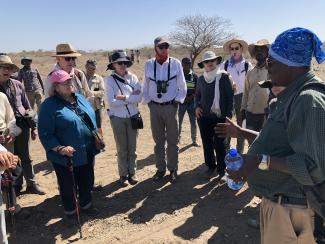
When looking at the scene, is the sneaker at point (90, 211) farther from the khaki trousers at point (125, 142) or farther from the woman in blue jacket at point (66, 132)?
the khaki trousers at point (125, 142)

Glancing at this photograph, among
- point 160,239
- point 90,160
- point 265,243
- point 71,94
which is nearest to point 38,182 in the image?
point 90,160

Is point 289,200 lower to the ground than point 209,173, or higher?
higher

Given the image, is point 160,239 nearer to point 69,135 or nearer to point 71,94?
point 69,135

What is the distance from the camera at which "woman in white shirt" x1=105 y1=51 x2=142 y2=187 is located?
5.68 m

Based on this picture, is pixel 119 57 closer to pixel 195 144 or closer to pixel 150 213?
pixel 150 213

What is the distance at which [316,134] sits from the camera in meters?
1.85

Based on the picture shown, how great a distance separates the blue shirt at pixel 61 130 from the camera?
4.52 metres

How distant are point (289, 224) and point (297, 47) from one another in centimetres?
106

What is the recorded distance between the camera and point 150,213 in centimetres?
516

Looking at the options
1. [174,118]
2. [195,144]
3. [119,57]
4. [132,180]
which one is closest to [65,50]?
[119,57]

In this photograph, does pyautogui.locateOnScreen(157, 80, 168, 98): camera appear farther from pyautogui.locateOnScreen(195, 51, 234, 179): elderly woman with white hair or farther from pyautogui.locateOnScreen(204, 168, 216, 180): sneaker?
pyautogui.locateOnScreen(204, 168, 216, 180): sneaker

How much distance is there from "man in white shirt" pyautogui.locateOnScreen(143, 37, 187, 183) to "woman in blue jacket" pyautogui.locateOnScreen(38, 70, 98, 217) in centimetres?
133

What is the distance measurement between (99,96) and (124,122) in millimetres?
1232

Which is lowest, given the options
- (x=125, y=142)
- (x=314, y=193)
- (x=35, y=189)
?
(x=35, y=189)
